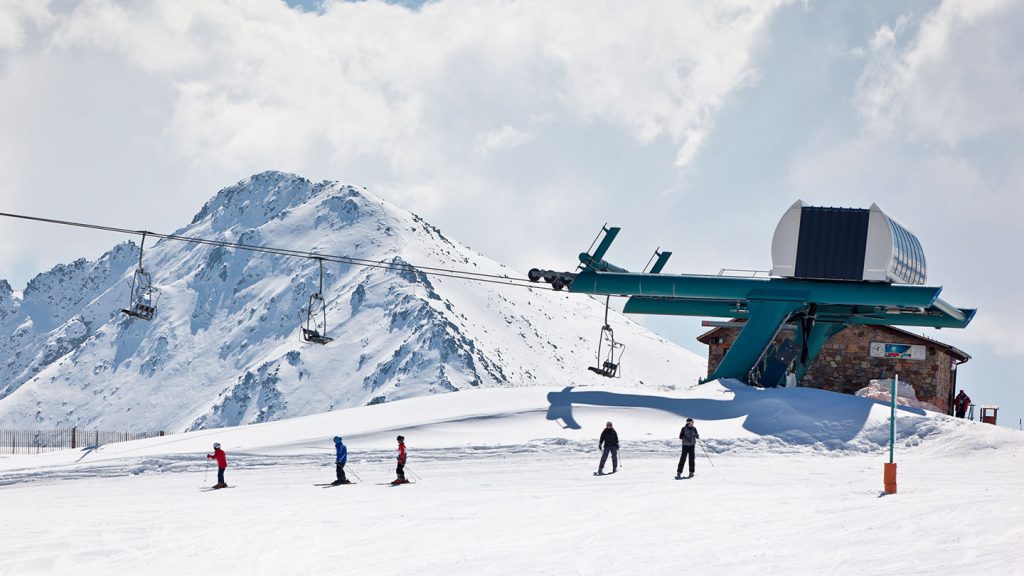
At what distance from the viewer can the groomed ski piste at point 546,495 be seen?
1773cm

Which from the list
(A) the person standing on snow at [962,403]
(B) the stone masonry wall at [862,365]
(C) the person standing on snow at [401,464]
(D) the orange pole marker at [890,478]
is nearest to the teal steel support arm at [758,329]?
(B) the stone masonry wall at [862,365]

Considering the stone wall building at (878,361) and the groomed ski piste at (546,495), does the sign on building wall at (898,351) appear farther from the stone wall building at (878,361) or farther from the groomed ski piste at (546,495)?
the groomed ski piste at (546,495)

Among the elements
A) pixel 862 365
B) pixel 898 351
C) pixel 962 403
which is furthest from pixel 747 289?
pixel 962 403

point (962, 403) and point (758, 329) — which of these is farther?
point (962, 403)

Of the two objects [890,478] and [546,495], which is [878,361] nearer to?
[890,478]

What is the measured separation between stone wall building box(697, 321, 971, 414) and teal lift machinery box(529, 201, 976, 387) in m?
3.17

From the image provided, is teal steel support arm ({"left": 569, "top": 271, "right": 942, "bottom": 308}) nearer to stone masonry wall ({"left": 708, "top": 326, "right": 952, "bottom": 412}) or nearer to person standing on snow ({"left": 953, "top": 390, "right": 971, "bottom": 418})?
stone masonry wall ({"left": 708, "top": 326, "right": 952, "bottom": 412})

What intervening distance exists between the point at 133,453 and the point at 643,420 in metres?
15.9

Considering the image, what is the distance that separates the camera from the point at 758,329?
129ft

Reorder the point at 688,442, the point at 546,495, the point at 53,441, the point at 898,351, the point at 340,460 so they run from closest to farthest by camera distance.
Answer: the point at 546,495 < the point at 688,442 < the point at 340,460 < the point at 898,351 < the point at 53,441

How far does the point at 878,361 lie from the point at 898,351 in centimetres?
85

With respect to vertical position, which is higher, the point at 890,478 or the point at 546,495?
the point at 890,478

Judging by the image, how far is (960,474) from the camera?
2780 cm

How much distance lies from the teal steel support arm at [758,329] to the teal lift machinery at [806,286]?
34 millimetres
